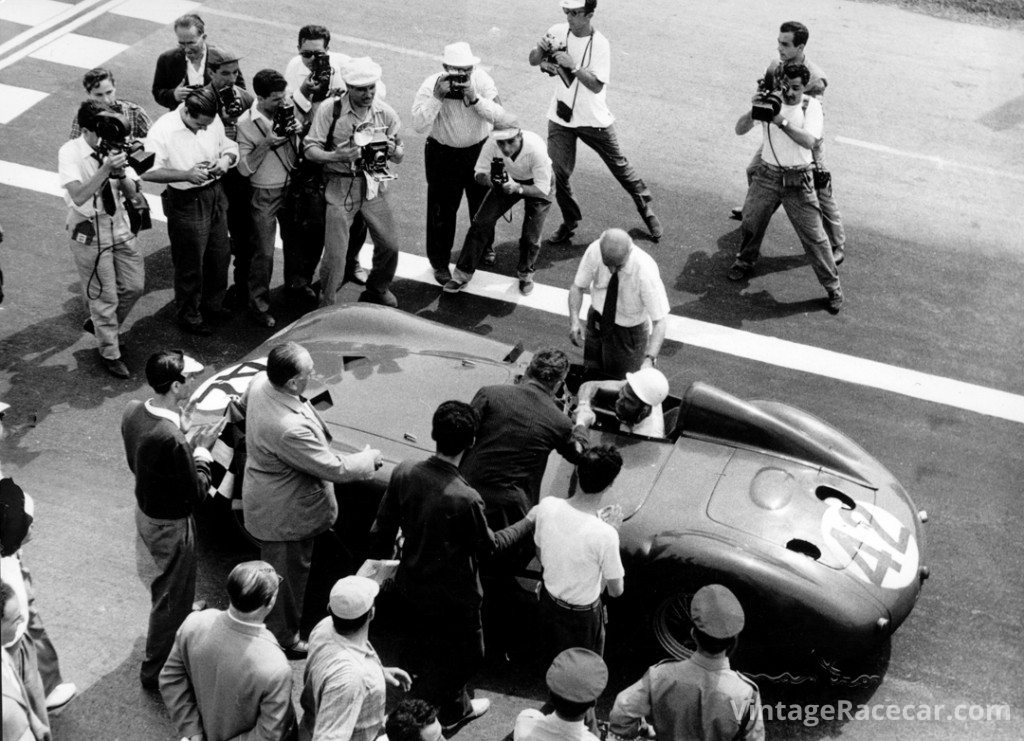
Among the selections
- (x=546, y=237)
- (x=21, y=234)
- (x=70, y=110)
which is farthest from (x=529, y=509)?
(x=70, y=110)

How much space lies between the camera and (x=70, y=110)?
1191cm

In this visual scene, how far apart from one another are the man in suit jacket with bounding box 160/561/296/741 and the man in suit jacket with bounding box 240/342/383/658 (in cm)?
108

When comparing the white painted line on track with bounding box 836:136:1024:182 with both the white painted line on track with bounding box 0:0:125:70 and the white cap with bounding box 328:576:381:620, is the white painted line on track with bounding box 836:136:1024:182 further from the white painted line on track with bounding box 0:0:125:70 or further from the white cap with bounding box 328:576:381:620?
the white cap with bounding box 328:576:381:620

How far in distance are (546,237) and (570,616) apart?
17.5 feet

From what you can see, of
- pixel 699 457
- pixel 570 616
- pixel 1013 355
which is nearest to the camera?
pixel 570 616

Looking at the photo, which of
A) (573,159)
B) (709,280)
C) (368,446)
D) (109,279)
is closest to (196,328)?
(109,279)

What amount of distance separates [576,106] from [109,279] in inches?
166

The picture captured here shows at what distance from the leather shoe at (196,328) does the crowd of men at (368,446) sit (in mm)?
15

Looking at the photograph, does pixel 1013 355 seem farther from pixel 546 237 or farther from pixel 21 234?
pixel 21 234

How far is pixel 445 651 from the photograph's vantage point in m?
6.05

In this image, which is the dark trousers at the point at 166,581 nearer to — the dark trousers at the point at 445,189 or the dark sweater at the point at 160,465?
the dark sweater at the point at 160,465

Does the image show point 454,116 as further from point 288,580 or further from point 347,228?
point 288,580

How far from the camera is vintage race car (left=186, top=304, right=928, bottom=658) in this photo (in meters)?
6.06

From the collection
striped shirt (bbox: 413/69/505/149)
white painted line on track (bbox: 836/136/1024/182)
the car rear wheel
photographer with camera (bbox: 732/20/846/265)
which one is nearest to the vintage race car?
the car rear wheel
